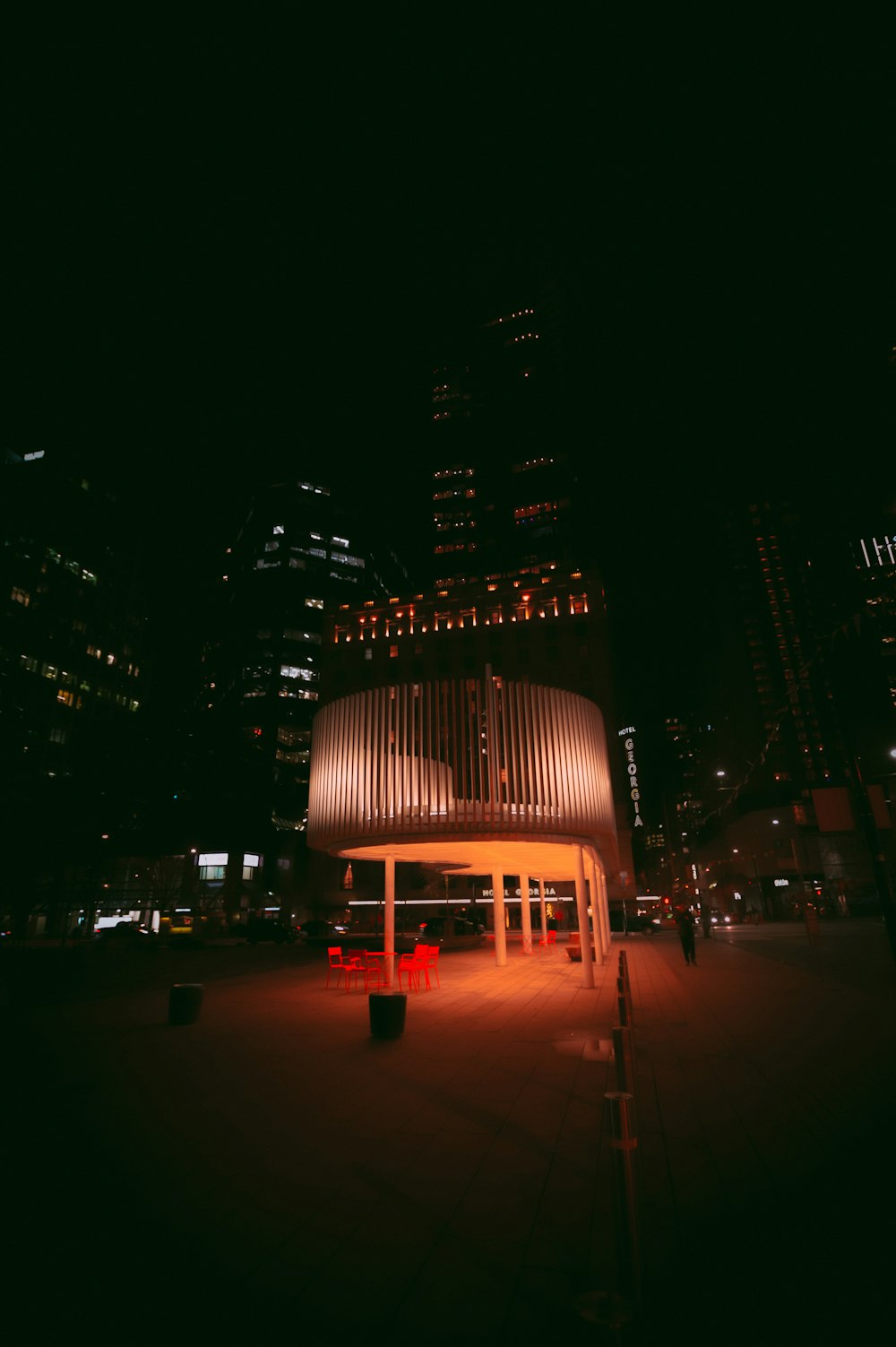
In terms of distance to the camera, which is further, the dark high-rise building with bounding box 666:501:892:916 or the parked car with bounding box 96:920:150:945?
the parked car with bounding box 96:920:150:945

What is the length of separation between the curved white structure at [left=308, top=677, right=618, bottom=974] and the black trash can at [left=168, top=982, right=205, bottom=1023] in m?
4.97

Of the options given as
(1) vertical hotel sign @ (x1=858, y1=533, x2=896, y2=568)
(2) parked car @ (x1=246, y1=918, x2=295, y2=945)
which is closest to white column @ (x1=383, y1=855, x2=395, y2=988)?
(1) vertical hotel sign @ (x1=858, y1=533, x2=896, y2=568)

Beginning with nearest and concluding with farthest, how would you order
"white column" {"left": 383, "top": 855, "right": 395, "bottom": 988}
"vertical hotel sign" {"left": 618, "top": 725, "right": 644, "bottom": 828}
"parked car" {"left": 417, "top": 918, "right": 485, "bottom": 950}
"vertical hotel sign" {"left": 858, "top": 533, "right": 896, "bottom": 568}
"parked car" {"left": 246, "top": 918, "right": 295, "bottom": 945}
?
1. "white column" {"left": 383, "top": 855, "right": 395, "bottom": 988}
2. "vertical hotel sign" {"left": 858, "top": 533, "right": 896, "bottom": 568}
3. "parked car" {"left": 417, "top": 918, "right": 485, "bottom": 950}
4. "parked car" {"left": 246, "top": 918, "right": 295, "bottom": 945}
5. "vertical hotel sign" {"left": 618, "top": 725, "right": 644, "bottom": 828}

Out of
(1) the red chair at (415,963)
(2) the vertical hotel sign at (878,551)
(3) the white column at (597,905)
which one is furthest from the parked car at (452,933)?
(2) the vertical hotel sign at (878,551)

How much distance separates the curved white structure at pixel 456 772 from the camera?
14117 mm

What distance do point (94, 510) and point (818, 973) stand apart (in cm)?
10071

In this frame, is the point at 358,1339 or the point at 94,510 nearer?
the point at 358,1339

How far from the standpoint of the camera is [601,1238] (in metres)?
3.25

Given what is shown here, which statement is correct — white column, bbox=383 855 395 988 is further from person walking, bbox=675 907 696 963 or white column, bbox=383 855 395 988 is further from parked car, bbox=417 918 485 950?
parked car, bbox=417 918 485 950

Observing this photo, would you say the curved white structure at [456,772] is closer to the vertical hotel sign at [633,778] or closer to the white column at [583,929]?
the white column at [583,929]

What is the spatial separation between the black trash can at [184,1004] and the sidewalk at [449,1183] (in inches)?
53.7

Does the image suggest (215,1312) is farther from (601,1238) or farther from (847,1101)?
(847,1101)

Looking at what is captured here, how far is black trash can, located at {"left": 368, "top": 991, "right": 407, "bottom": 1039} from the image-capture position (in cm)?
877

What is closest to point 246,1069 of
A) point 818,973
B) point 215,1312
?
point 215,1312
